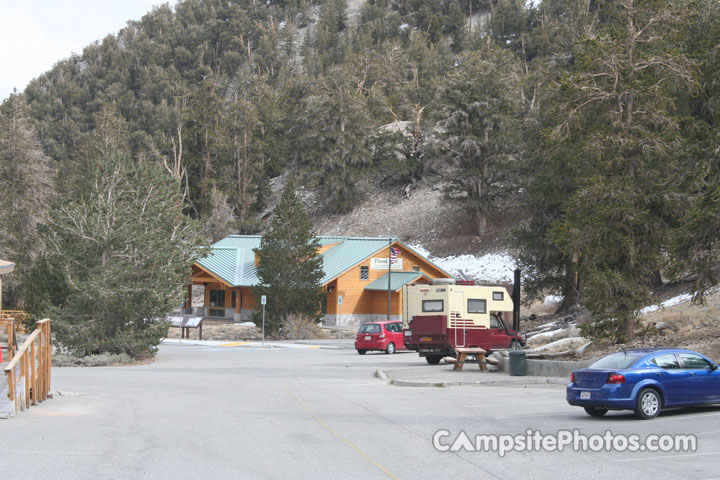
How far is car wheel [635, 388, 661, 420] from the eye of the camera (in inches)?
518

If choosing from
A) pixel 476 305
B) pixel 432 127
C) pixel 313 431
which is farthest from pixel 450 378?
pixel 432 127

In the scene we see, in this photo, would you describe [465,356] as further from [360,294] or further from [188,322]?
[360,294]

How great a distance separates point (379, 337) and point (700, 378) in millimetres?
21760

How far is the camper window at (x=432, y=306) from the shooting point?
27938 millimetres

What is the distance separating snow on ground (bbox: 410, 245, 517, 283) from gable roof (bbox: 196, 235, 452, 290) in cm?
581

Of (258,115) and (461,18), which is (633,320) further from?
(461,18)

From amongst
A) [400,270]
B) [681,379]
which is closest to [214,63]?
[400,270]

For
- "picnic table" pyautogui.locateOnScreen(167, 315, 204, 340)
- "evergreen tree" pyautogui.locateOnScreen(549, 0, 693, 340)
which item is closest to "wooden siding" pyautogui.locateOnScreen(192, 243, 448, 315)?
"picnic table" pyautogui.locateOnScreen(167, 315, 204, 340)

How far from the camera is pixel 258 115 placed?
96250 millimetres

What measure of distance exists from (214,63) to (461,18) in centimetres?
6048

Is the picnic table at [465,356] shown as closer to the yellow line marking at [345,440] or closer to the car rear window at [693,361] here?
the yellow line marking at [345,440]

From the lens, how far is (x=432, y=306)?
92.4 ft

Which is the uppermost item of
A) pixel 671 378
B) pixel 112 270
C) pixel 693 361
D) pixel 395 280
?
pixel 395 280

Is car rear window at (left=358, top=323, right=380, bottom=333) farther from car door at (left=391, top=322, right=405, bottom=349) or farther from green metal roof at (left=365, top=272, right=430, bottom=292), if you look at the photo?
green metal roof at (left=365, top=272, right=430, bottom=292)
